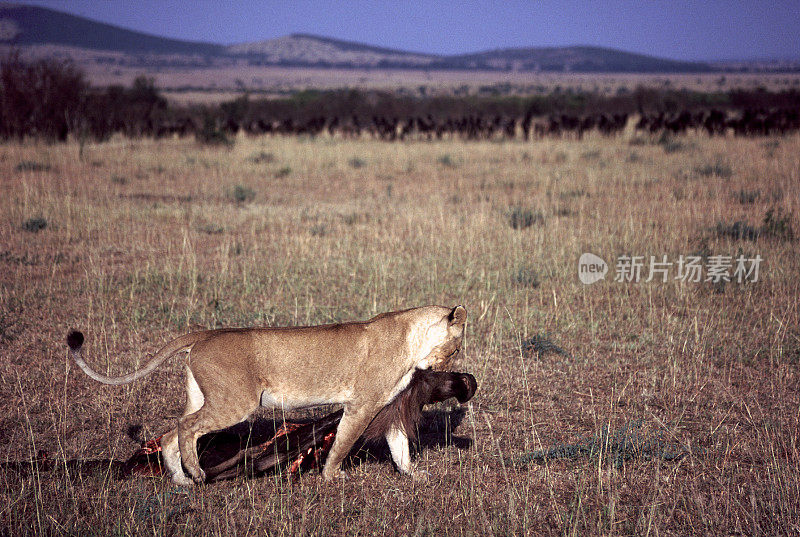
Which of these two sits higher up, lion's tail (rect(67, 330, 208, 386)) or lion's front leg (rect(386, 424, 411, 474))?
lion's tail (rect(67, 330, 208, 386))

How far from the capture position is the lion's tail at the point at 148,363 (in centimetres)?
368

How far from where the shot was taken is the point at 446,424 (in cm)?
507

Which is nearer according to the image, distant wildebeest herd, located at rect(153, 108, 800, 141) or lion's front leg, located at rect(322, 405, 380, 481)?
lion's front leg, located at rect(322, 405, 380, 481)

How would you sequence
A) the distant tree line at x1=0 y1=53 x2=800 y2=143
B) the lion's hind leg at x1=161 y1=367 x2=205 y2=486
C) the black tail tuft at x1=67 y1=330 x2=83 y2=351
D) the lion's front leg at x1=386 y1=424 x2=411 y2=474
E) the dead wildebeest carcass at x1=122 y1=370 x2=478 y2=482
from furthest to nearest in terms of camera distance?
1. the distant tree line at x1=0 y1=53 x2=800 y2=143
2. the lion's front leg at x1=386 y1=424 x2=411 y2=474
3. the dead wildebeest carcass at x1=122 y1=370 x2=478 y2=482
4. the lion's hind leg at x1=161 y1=367 x2=205 y2=486
5. the black tail tuft at x1=67 y1=330 x2=83 y2=351

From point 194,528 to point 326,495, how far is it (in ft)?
2.49

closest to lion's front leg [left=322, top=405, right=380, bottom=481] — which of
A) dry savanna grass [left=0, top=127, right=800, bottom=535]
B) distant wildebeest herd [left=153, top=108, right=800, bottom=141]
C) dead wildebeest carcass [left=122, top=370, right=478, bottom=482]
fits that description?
dead wildebeest carcass [left=122, top=370, right=478, bottom=482]

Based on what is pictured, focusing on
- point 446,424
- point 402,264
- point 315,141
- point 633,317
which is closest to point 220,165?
point 315,141

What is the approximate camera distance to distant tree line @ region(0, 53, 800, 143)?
23494 mm

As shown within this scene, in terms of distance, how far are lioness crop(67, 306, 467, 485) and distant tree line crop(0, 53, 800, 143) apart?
18.2 m

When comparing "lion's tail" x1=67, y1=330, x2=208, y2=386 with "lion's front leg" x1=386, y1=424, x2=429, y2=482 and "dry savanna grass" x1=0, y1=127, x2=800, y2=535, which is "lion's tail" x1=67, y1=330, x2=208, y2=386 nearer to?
"dry savanna grass" x1=0, y1=127, x2=800, y2=535

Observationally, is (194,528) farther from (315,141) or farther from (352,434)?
(315,141)

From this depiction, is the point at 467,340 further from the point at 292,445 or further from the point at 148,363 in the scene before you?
the point at 148,363

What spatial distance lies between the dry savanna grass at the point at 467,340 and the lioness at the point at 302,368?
15.2 inches

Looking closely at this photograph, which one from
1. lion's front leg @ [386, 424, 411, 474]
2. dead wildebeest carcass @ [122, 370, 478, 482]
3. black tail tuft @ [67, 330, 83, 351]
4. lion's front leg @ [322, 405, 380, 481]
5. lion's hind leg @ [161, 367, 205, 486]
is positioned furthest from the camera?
lion's front leg @ [386, 424, 411, 474]
